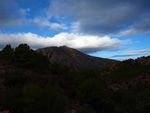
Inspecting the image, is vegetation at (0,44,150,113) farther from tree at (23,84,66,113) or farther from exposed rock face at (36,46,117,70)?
exposed rock face at (36,46,117,70)

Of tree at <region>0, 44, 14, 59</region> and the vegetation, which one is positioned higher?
tree at <region>0, 44, 14, 59</region>

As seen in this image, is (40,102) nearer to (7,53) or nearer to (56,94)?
(56,94)

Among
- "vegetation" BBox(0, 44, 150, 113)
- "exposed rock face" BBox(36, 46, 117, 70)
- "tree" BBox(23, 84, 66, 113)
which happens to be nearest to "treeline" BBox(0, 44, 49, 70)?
"vegetation" BBox(0, 44, 150, 113)

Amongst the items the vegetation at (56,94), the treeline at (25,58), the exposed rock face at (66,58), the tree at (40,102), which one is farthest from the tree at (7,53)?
the exposed rock face at (66,58)

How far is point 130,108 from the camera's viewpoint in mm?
16484

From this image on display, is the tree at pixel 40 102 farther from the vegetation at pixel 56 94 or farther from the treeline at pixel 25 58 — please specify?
the treeline at pixel 25 58

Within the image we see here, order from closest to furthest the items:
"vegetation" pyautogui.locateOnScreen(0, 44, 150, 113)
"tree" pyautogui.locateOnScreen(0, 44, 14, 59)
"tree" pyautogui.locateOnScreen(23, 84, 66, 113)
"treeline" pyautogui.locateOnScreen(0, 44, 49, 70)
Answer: "tree" pyautogui.locateOnScreen(23, 84, 66, 113) < "vegetation" pyautogui.locateOnScreen(0, 44, 150, 113) < "treeline" pyautogui.locateOnScreen(0, 44, 49, 70) < "tree" pyautogui.locateOnScreen(0, 44, 14, 59)

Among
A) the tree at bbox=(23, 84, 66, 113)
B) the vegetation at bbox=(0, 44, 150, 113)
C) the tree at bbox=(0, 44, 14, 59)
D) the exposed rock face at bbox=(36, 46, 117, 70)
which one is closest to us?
the tree at bbox=(23, 84, 66, 113)

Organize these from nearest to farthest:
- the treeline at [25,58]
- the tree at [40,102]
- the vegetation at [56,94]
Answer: the tree at [40,102], the vegetation at [56,94], the treeline at [25,58]

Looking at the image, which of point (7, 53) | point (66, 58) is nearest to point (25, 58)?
point (7, 53)

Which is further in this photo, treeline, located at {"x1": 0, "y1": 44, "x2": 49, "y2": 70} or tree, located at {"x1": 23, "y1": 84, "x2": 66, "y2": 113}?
treeline, located at {"x1": 0, "y1": 44, "x2": 49, "y2": 70}

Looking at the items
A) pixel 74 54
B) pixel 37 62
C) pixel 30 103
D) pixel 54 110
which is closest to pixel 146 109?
pixel 54 110

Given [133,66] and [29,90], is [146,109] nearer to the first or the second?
[29,90]

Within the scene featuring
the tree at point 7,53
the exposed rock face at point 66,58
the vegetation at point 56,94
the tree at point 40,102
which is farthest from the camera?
the exposed rock face at point 66,58
